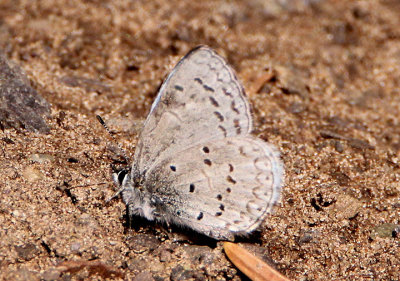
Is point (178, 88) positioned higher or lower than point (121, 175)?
higher

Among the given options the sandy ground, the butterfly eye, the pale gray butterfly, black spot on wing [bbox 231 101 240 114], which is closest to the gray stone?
the sandy ground

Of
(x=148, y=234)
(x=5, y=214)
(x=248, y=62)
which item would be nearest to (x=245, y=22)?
(x=248, y=62)

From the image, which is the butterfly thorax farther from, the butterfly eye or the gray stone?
the gray stone

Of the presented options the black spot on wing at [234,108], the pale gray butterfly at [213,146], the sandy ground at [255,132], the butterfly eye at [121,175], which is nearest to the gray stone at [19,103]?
the sandy ground at [255,132]

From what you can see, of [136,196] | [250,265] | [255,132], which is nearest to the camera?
[250,265]

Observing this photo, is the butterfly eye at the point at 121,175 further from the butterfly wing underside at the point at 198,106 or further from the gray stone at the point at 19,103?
the gray stone at the point at 19,103

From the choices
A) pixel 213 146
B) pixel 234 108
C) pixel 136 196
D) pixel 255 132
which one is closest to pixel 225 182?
pixel 213 146

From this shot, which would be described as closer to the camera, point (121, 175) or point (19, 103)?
point (121, 175)

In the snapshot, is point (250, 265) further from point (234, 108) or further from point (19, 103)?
point (19, 103)
